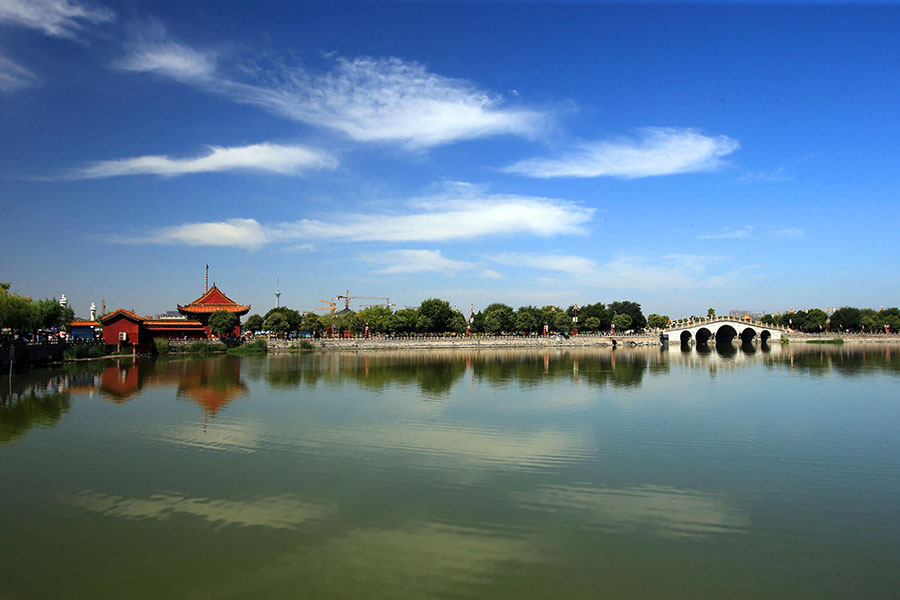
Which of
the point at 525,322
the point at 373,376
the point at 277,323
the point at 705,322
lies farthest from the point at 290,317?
the point at 705,322

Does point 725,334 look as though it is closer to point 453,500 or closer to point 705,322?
point 705,322

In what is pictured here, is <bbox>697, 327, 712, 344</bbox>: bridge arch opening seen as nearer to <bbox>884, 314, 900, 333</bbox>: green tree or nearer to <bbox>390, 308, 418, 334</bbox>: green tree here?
<bbox>884, 314, 900, 333</bbox>: green tree

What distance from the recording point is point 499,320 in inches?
3140

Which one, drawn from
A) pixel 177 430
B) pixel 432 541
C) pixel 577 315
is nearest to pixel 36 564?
pixel 432 541

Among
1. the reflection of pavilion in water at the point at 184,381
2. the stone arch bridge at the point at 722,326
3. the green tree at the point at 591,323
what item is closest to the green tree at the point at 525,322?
the green tree at the point at 591,323

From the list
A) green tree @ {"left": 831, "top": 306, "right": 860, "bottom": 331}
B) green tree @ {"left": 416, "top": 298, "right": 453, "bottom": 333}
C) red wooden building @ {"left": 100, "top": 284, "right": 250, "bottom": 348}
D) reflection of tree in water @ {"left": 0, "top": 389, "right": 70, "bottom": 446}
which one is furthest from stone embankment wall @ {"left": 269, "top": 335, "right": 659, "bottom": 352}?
green tree @ {"left": 831, "top": 306, "right": 860, "bottom": 331}

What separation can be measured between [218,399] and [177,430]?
683cm

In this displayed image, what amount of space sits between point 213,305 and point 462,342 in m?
29.8

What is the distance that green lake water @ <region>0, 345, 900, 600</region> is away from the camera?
719 cm

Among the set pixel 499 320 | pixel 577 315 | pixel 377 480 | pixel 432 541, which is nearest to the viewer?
pixel 432 541

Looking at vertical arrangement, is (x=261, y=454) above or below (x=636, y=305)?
below

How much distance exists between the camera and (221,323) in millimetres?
60781

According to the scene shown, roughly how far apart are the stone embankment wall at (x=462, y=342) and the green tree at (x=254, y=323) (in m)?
12.4

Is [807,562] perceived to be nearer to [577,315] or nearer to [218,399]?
[218,399]
